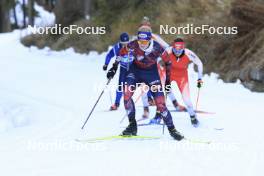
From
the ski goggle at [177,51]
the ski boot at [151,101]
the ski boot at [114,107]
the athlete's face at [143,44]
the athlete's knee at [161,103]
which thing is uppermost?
the athlete's face at [143,44]

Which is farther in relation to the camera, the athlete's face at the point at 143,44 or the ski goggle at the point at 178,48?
the ski goggle at the point at 178,48

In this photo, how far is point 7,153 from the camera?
27.0 ft

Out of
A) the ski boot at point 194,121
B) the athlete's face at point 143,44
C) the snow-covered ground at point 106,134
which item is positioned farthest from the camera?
the ski boot at point 194,121

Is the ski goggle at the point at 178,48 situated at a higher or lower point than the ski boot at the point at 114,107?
higher

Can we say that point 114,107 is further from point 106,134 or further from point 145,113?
point 106,134

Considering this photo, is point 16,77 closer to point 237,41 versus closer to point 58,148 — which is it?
point 237,41

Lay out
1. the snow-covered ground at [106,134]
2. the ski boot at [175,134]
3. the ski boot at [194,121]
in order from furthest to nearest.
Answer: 1. the ski boot at [194,121]
2. the ski boot at [175,134]
3. the snow-covered ground at [106,134]

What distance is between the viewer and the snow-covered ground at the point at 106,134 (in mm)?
7332

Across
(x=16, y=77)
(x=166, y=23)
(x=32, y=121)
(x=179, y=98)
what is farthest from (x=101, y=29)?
(x=32, y=121)

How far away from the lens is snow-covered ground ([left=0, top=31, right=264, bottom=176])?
289 inches

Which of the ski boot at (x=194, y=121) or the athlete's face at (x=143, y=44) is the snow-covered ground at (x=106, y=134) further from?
the athlete's face at (x=143, y=44)

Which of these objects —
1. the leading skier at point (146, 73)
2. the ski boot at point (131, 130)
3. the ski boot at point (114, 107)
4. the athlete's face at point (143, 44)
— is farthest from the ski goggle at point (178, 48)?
the ski boot at point (114, 107)

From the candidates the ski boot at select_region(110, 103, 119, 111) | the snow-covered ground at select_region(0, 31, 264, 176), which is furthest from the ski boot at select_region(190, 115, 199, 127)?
the ski boot at select_region(110, 103, 119, 111)

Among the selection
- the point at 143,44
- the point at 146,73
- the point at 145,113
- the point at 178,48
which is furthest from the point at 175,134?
the point at 145,113
